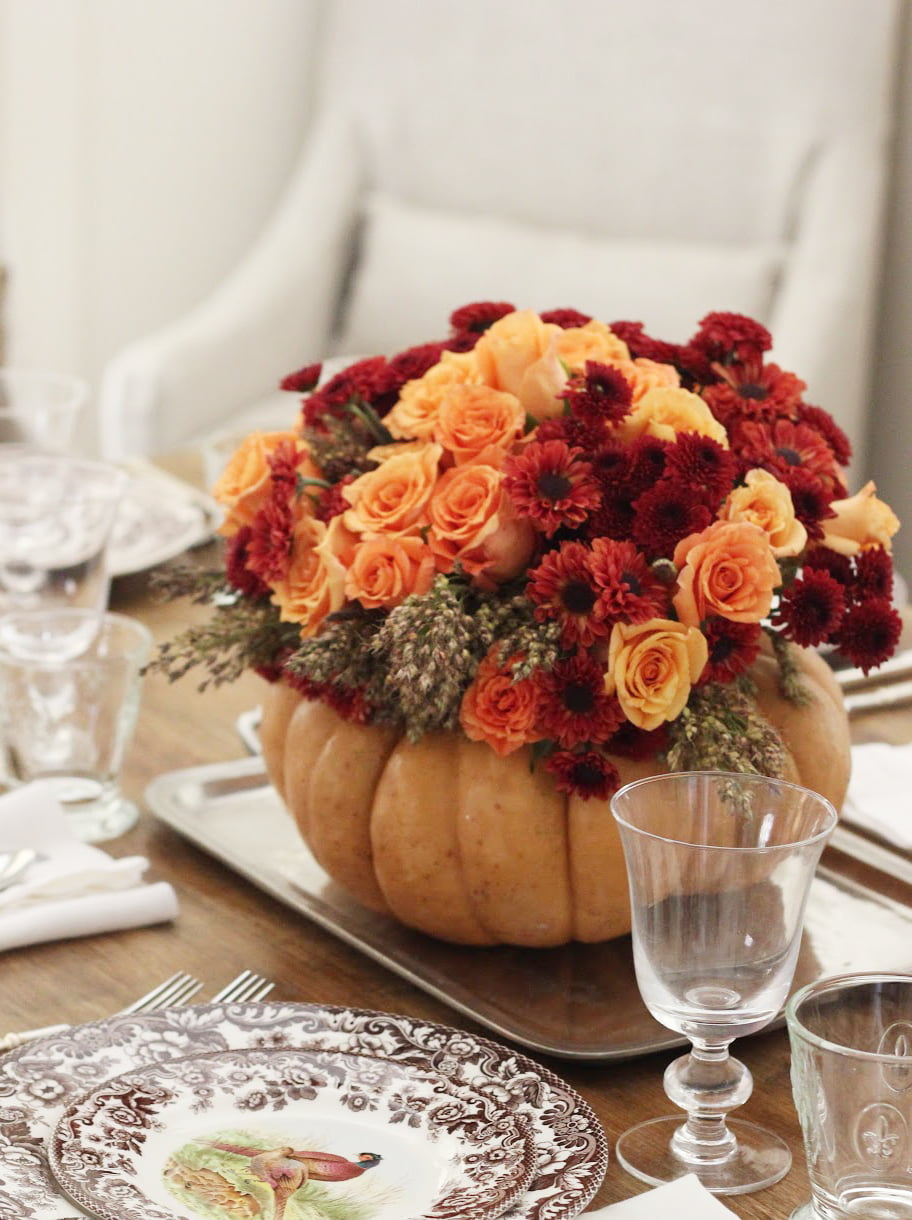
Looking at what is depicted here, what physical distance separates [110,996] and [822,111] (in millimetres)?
2244

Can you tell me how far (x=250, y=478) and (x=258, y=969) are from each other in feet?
0.94

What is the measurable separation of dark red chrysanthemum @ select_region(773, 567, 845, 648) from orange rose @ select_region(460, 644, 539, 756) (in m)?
0.15

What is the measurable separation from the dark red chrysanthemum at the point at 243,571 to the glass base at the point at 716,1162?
1.26ft

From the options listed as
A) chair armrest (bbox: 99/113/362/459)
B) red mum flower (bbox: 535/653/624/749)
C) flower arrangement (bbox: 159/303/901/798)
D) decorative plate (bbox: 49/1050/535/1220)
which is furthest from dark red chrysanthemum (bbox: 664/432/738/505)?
chair armrest (bbox: 99/113/362/459)

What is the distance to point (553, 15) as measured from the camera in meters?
3.01

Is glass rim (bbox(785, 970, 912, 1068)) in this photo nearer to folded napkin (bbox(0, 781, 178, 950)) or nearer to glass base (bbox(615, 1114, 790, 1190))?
glass base (bbox(615, 1114, 790, 1190))

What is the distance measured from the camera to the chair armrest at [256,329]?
2.79 meters

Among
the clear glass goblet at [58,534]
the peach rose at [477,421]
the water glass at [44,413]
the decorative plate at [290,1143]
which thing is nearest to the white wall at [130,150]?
the water glass at [44,413]

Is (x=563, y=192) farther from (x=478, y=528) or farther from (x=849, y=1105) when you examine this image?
(x=849, y=1105)

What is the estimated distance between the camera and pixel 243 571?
980 millimetres

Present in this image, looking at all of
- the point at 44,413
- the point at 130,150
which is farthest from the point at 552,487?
the point at 130,150

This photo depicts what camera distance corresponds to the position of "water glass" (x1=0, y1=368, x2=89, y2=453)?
5.57ft

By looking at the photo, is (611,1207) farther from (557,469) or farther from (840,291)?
(840,291)

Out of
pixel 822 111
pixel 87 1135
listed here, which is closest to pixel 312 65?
pixel 822 111
